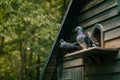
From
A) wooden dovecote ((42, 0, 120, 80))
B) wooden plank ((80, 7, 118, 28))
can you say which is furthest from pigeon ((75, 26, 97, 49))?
wooden plank ((80, 7, 118, 28))

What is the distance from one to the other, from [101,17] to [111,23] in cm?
47

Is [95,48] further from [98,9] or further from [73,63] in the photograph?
[73,63]

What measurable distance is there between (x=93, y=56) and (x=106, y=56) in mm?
343

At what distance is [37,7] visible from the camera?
1448 centimetres

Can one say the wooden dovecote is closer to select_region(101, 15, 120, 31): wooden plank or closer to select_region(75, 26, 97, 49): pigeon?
select_region(101, 15, 120, 31): wooden plank

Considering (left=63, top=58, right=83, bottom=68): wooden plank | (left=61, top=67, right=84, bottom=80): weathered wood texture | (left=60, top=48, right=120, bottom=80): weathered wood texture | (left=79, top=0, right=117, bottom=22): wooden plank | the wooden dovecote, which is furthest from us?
(left=63, top=58, right=83, bottom=68): wooden plank

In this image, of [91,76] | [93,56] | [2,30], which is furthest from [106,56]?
[2,30]

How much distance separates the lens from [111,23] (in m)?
6.54

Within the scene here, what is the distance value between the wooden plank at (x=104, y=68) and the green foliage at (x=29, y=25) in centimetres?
579

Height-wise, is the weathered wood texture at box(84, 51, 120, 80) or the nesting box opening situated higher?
the nesting box opening

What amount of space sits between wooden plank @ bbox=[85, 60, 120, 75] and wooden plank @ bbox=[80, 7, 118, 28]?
0.92 m

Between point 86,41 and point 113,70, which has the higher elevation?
point 86,41

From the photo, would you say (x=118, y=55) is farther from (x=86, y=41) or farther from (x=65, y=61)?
(x=65, y=61)

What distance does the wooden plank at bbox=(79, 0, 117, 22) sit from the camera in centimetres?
663
